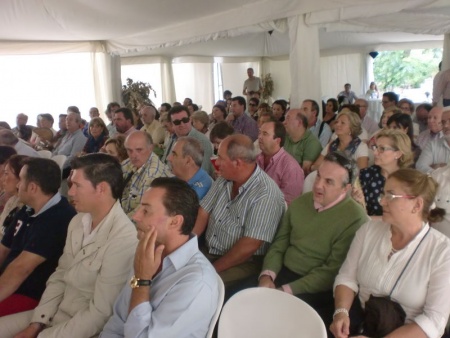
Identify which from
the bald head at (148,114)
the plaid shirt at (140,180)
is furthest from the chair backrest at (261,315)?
the bald head at (148,114)

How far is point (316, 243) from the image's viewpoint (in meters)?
2.16

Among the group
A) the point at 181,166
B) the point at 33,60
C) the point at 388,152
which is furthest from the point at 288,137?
the point at 33,60

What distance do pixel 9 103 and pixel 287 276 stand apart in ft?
27.9

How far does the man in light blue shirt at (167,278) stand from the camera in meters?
1.40

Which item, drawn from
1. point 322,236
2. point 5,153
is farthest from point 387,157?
point 5,153

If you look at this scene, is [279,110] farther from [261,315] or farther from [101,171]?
[261,315]

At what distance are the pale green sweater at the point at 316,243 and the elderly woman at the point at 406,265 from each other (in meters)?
0.19

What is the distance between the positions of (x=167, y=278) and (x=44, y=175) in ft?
3.72

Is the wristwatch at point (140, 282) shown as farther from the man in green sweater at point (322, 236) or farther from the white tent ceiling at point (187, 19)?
the white tent ceiling at point (187, 19)

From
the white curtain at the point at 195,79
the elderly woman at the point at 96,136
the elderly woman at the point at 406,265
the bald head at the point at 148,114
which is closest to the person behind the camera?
the elderly woman at the point at 406,265

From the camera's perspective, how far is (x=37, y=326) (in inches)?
76.0

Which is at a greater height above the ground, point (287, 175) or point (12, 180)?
point (12, 180)

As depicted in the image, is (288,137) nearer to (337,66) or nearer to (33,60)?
(33,60)

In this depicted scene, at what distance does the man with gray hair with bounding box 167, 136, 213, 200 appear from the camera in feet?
9.75
